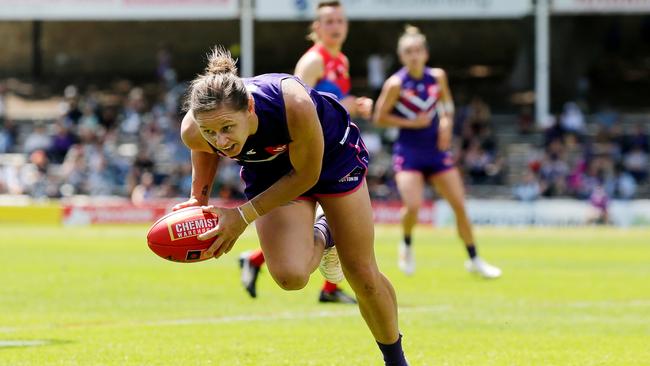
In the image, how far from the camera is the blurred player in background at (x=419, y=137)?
466 inches

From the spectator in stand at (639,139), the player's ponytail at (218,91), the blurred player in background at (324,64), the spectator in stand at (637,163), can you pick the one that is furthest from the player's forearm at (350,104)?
the spectator in stand at (639,139)

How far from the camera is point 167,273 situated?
1348cm

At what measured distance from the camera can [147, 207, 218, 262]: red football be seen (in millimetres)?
5602

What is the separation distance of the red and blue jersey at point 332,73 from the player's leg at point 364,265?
150 inches

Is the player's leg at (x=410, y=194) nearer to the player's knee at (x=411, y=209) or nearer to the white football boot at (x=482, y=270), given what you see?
the player's knee at (x=411, y=209)

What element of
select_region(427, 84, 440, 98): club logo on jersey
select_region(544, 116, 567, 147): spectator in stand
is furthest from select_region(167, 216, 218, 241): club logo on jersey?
select_region(544, 116, 567, 147): spectator in stand

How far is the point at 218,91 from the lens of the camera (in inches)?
205

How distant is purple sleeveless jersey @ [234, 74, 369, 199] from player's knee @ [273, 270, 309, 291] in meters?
0.46

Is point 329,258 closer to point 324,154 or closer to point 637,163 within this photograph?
point 324,154

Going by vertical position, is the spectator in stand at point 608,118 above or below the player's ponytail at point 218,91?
below

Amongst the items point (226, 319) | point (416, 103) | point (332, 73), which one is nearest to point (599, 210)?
point (416, 103)

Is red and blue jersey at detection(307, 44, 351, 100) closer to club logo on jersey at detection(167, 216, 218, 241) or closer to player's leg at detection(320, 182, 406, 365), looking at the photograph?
player's leg at detection(320, 182, 406, 365)

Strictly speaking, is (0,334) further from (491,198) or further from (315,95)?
(491,198)

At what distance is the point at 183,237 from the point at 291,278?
2.09ft
